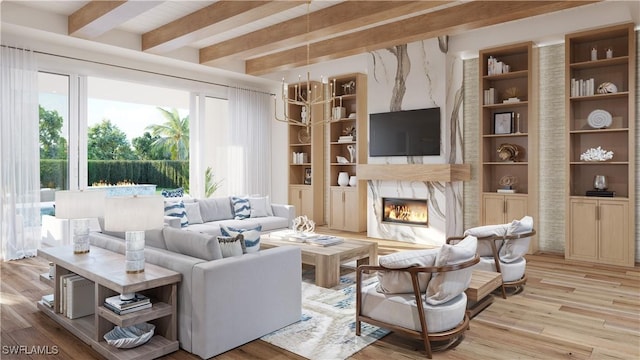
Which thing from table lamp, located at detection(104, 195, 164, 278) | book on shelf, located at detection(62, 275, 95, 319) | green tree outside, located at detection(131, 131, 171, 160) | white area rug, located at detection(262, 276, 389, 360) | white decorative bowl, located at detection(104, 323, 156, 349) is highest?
green tree outside, located at detection(131, 131, 171, 160)

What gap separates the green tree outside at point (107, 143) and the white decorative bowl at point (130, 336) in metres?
4.47

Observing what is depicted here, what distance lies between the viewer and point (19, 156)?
17.9ft

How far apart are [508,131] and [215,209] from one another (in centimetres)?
443

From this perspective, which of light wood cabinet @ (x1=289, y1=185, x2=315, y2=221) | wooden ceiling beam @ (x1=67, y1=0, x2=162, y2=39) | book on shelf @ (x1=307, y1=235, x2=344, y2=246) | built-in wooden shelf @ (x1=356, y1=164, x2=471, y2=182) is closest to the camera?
wooden ceiling beam @ (x1=67, y1=0, x2=162, y2=39)

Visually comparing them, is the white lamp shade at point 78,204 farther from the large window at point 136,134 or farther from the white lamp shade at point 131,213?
the large window at point 136,134

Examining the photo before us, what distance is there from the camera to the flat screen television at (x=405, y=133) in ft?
21.3

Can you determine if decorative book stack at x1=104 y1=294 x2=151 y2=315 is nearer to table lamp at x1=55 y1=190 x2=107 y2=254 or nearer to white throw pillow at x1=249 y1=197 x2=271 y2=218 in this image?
table lamp at x1=55 y1=190 x2=107 y2=254

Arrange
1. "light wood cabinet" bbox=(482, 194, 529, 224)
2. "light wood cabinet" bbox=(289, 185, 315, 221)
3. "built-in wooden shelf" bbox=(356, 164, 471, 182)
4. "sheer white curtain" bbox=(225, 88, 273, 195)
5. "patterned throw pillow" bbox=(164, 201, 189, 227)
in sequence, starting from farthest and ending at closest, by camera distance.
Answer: "light wood cabinet" bbox=(289, 185, 315, 221) → "sheer white curtain" bbox=(225, 88, 273, 195) → "built-in wooden shelf" bbox=(356, 164, 471, 182) → "light wood cabinet" bbox=(482, 194, 529, 224) → "patterned throw pillow" bbox=(164, 201, 189, 227)

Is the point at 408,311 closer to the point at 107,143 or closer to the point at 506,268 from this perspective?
the point at 506,268

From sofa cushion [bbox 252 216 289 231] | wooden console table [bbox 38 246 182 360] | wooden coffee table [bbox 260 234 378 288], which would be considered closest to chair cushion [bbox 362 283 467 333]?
wooden coffee table [bbox 260 234 378 288]

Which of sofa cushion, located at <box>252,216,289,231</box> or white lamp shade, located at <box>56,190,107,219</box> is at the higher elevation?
white lamp shade, located at <box>56,190,107,219</box>

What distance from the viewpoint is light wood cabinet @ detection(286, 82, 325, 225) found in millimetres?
8266

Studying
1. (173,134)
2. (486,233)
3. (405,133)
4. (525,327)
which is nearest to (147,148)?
(173,134)

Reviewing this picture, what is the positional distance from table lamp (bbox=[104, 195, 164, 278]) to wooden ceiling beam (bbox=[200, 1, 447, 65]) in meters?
3.16
